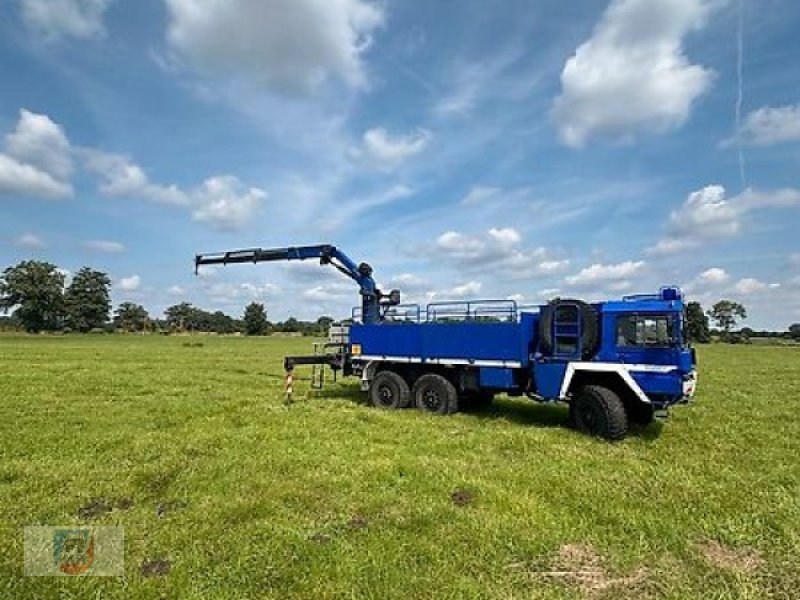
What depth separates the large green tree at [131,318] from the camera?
134m

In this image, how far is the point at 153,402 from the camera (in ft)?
50.9

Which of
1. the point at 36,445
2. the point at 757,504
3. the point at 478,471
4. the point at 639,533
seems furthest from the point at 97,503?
the point at 757,504

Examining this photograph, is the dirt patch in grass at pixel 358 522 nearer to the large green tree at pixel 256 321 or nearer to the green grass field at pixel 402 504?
the green grass field at pixel 402 504

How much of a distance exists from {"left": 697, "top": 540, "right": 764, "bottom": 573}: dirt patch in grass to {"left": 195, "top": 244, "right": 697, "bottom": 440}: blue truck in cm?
510

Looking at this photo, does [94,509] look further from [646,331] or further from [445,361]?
[646,331]

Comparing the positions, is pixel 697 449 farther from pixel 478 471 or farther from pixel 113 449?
pixel 113 449

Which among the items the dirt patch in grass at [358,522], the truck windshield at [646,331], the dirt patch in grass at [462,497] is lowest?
the dirt patch in grass at [358,522]

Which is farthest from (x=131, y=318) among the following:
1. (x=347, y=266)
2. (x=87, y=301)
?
(x=347, y=266)

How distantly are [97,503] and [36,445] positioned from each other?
381 centimetres

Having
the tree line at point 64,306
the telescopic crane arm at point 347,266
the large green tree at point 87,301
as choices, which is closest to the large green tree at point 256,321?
the tree line at point 64,306

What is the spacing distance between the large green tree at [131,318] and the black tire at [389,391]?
129105mm

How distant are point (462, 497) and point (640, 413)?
7.14 meters

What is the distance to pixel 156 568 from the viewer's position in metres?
5.48

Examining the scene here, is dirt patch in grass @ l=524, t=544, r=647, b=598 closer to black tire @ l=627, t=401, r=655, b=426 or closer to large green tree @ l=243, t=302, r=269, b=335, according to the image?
black tire @ l=627, t=401, r=655, b=426
